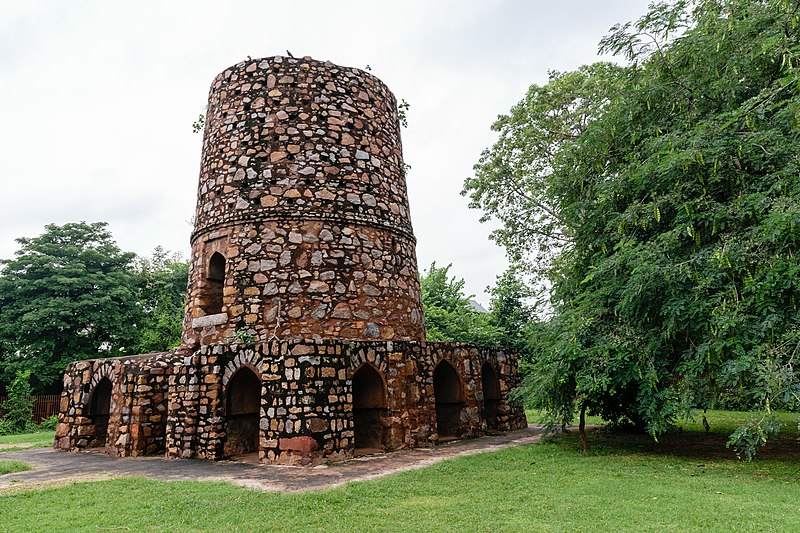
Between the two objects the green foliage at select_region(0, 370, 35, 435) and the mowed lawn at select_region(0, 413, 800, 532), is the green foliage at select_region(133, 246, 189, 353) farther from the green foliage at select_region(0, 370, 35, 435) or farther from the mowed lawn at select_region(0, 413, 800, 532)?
the mowed lawn at select_region(0, 413, 800, 532)

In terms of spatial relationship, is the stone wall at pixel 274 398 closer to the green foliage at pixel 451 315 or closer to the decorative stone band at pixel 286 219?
the decorative stone band at pixel 286 219

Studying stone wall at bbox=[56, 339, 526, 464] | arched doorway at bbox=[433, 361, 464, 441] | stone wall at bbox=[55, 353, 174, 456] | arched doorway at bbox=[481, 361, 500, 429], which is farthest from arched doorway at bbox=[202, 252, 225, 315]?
arched doorway at bbox=[481, 361, 500, 429]

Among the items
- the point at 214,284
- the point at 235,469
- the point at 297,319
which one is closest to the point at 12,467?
the point at 235,469

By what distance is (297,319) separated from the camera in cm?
998

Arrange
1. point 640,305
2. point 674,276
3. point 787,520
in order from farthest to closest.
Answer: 1. point 640,305
2. point 674,276
3. point 787,520

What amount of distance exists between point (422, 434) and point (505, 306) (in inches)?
561

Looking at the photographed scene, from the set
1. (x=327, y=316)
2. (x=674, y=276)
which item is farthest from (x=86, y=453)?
(x=674, y=276)

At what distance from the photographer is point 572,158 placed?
1037cm

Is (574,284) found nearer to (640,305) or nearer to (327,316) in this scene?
(640,305)

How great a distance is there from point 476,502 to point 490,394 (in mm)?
6946

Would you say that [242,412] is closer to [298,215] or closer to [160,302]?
[298,215]

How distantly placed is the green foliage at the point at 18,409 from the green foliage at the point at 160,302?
4489mm

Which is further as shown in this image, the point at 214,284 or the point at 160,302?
the point at 160,302

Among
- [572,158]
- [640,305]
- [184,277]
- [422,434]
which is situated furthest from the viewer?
[184,277]
